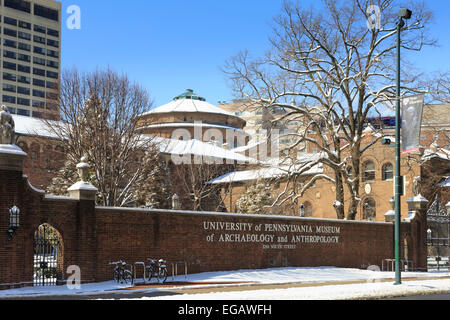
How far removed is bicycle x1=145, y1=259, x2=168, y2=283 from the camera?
2278 centimetres

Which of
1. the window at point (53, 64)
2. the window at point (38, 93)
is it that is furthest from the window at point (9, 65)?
the window at point (53, 64)

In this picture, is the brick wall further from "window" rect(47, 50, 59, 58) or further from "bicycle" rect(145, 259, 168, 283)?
"window" rect(47, 50, 59, 58)

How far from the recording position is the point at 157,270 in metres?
24.0

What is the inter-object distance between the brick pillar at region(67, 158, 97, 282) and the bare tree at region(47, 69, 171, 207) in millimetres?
13870

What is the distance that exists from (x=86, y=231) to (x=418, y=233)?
20.4 m

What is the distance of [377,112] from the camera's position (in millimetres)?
36156

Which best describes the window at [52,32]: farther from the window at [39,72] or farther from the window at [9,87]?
the window at [9,87]

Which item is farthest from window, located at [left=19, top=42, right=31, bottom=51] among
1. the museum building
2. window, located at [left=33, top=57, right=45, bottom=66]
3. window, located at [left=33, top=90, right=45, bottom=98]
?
the museum building

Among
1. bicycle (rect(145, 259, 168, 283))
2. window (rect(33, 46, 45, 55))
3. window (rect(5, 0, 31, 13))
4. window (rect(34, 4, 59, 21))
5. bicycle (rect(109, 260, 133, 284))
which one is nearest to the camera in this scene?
bicycle (rect(109, 260, 133, 284))

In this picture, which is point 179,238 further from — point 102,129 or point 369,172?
point 369,172

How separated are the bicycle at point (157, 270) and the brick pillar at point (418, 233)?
16.7 m

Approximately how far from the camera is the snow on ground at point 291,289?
16.8 meters
